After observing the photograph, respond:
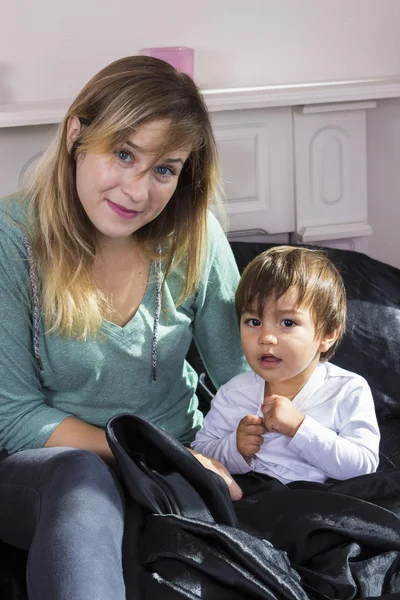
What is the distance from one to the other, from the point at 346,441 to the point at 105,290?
1.56 feet

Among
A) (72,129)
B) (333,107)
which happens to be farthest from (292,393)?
(333,107)

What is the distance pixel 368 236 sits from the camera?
7.87 ft

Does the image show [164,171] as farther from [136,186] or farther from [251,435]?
[251,435]

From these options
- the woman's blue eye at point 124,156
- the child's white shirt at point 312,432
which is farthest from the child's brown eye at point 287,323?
the woman's blue eye at point 124,156

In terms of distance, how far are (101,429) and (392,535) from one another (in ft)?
1.63

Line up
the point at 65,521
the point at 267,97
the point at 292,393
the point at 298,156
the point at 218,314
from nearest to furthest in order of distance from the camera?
the point at 65,521 < the point at 292,393 < the point at 218,314 < the point at 267,97 < the point at 298,156

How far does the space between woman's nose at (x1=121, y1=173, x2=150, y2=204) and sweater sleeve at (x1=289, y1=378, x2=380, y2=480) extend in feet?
1.43

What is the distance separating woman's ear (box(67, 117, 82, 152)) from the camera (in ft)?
4.67

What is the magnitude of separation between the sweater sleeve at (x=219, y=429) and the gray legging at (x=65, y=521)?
256 mm

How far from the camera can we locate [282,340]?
146 cm

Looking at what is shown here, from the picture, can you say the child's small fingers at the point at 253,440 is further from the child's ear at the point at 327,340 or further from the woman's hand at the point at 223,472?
the child's ear at the point at 327,340

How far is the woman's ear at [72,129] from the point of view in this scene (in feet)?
4.67

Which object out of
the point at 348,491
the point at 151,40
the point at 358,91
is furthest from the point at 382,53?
the point at 348,491

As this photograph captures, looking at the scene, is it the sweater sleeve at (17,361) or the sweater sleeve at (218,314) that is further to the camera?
the sweater sleeve at (218,314)
